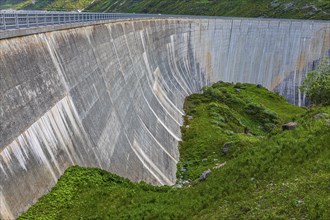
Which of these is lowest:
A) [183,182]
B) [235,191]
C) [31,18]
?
[183,182]

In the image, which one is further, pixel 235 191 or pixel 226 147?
pixel 226 147

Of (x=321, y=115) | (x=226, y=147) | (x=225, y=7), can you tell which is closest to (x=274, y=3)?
(x=225, y=7)

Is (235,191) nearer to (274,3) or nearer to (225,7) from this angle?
(274,3)

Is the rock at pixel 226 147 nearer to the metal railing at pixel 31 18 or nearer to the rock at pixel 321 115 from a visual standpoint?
the rock at pixel 321 115

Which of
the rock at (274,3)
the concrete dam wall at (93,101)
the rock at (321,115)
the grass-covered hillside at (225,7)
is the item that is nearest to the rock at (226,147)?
the concrete dam wall at (93,101)

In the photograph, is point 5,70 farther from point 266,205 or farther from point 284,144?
point 284,144

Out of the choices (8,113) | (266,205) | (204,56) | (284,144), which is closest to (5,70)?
(8,113)

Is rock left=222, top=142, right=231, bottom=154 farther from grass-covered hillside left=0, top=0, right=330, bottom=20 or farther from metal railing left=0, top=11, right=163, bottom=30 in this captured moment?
grass-covered hillside left=0, top=0, right=330, bottom=20
